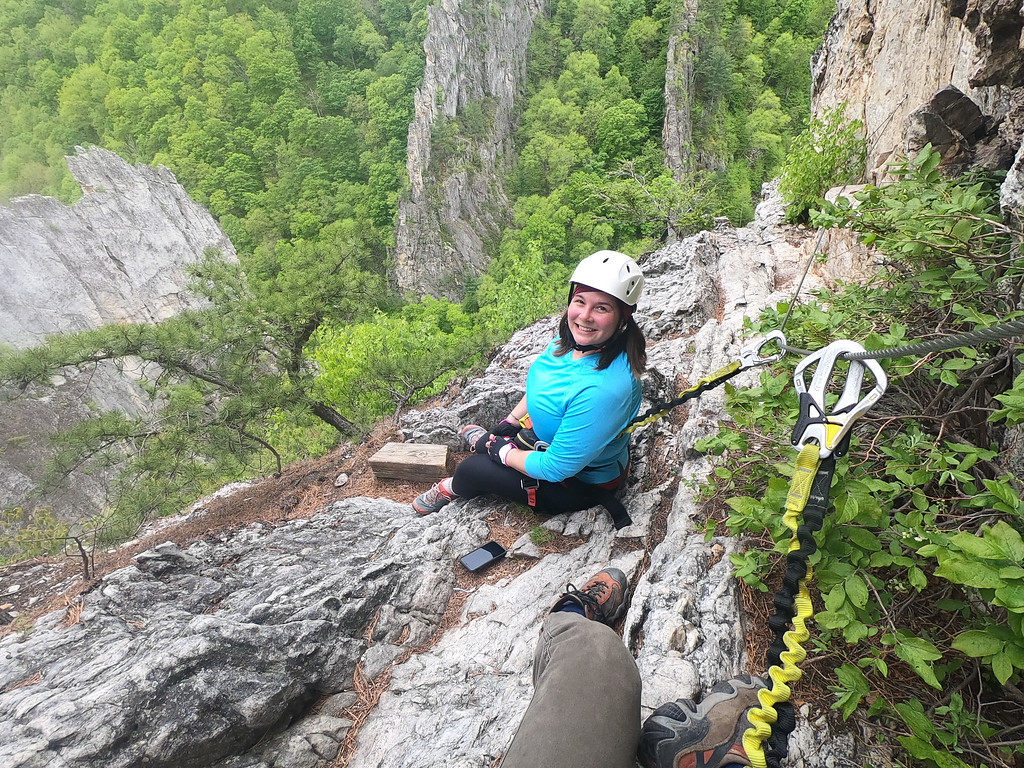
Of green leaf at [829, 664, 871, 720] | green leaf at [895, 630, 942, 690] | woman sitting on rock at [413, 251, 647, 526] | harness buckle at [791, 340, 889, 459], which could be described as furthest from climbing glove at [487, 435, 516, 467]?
green leaf at [895, 630, 942, 690]

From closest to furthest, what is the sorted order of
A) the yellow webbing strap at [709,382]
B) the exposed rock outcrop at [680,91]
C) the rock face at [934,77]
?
the rock face at [934,77], the yellow webbing strap at [709,382], the exposed rock outcrop at [680,91]

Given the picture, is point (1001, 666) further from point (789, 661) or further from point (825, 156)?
point (825, 156)

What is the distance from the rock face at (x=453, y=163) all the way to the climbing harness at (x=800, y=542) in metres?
42.2

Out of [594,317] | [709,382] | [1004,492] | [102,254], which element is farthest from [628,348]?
[102,254]

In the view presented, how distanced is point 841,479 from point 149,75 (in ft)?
232

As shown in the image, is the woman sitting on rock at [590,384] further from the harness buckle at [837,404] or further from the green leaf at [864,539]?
the green leaf at [864,539]

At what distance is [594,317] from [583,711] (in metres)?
2.03

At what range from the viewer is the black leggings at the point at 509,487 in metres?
3.39

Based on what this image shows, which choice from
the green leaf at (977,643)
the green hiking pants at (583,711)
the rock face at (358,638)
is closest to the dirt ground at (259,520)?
the rock face at (358,638)

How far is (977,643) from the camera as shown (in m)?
1.14

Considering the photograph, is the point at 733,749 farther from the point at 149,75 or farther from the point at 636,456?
the point at 149,75

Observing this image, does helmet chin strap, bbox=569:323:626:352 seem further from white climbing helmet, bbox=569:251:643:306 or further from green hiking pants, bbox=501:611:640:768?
green hiking pants, bbox=501:611:640:768

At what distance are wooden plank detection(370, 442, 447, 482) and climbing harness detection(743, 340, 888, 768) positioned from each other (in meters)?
3.98

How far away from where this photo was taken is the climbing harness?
4.21 ft
